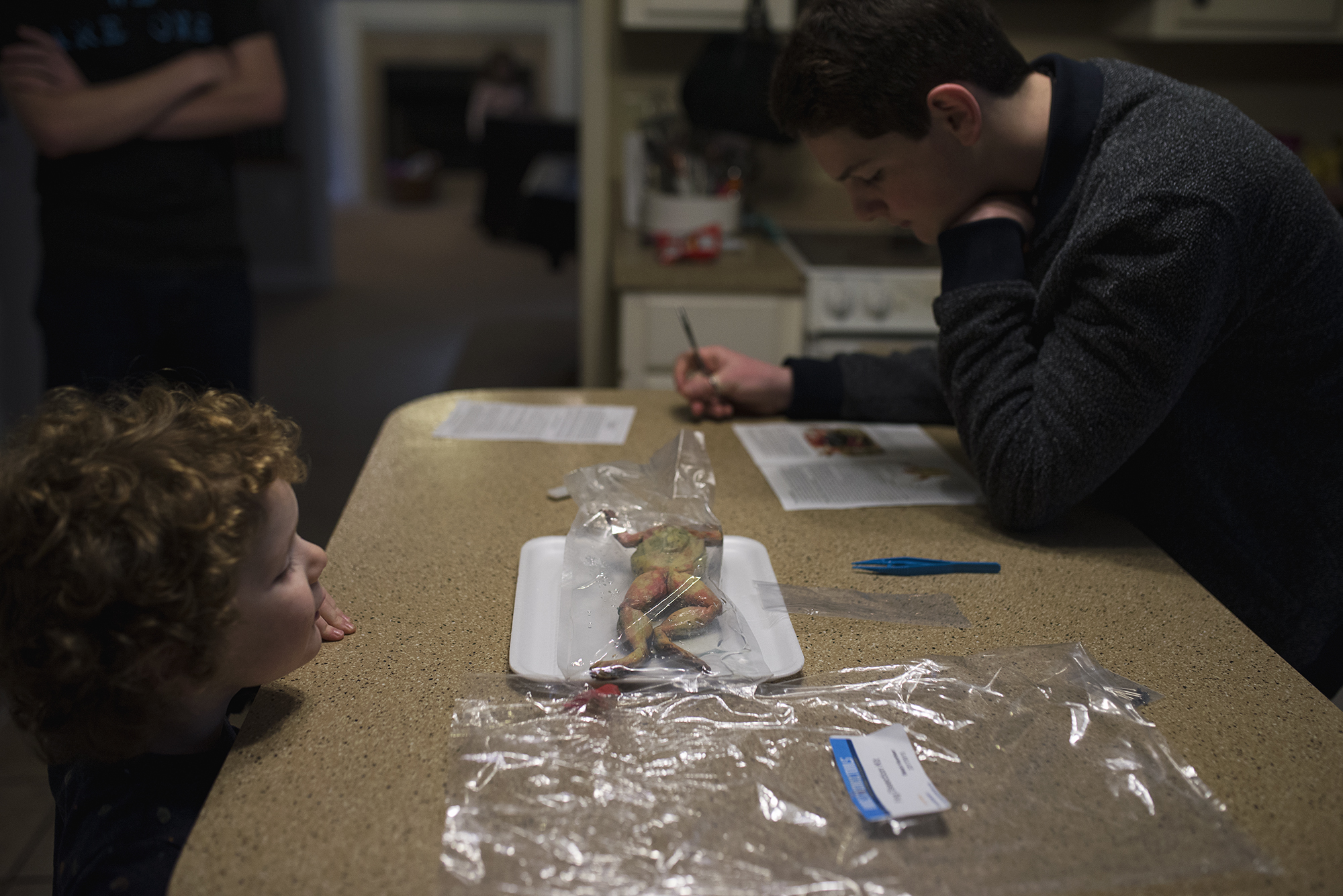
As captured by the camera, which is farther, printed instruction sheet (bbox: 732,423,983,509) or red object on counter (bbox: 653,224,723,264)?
red object on counter (bbox: 653,224,723,264)

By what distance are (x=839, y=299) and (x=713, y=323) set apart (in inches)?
11.5

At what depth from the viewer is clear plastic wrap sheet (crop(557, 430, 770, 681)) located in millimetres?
756

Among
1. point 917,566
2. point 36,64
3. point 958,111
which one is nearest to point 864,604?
point 917,566

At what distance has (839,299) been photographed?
2.25 metres

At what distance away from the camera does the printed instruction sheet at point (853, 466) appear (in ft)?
3.63

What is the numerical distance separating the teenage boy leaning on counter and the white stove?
106 cm

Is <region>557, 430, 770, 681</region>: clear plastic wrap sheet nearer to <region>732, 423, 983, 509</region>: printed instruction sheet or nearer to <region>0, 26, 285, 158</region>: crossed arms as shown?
<region>732, 423, 983, 509</region>: printed instruction sheet

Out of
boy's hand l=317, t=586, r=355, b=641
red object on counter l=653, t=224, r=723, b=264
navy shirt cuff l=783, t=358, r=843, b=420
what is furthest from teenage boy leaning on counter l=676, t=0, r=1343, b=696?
red object on counter l=653, t=224, r=723, b=264

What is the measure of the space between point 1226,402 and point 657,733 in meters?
0.76

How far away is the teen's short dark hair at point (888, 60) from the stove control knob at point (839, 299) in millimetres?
1144

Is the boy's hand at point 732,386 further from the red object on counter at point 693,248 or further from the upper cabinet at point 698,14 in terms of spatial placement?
the upper cabinet at point 698,14

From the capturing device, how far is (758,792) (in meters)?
0.63

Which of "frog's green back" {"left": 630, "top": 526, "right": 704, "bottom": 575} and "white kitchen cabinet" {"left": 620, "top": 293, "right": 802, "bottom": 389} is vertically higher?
"frog's green back" {"left": 630, "top": 526, "right": 704, "bottom": 575}

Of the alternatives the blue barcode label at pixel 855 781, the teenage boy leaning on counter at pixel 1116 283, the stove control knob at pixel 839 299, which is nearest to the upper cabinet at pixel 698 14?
the stove control knob at pixel 839 299
